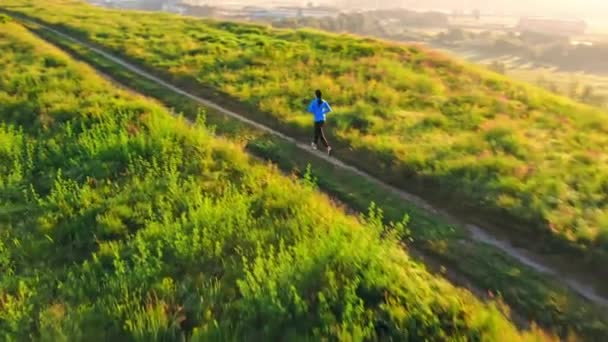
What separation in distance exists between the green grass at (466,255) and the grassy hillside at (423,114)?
1.35 meters

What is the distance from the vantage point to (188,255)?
900cm

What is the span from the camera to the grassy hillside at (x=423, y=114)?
11.7 meters

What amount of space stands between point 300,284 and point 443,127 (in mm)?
11388

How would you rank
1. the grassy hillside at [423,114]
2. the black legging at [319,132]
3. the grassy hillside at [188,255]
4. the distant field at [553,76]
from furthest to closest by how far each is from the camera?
the distant field at [553,76]
the black legging at [319,132]
the grassy hillside at [423,114]
the grassy hillside at [188,255]

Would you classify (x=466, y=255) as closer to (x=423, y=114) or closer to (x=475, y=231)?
(x=475, y=231)

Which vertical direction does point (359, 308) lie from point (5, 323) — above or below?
above

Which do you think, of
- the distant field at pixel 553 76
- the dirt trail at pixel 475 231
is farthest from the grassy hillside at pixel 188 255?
the distant field at pixel 553 76

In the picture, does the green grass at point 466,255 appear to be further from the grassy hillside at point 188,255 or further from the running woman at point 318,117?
the grassy hillside at point 188,255

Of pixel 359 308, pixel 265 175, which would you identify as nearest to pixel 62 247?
pixel 265 175

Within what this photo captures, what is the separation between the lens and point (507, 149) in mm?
14852

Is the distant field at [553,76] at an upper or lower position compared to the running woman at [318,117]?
lower

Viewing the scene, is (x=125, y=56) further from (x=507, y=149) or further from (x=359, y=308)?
(x=359, y=308)

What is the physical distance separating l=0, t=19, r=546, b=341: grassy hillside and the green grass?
1020mm

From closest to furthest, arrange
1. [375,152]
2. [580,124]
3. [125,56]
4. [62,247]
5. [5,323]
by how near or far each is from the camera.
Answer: [5,323] → [62,247] → [375,152] → [580,124] → [125,56]
